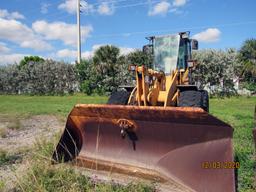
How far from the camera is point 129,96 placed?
6418mm

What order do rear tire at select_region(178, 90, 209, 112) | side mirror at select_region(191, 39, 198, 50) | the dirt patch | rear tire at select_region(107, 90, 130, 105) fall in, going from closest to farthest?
the dirt patch
rear tire at select_region(178, 90, 209, 112)
rear tire at select_region(107, 90, 130, 105)
side mirror at select_region(191, 39, 198, 50)

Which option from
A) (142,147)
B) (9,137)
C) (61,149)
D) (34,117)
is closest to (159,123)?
(142,147)

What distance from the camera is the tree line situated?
22531 mm

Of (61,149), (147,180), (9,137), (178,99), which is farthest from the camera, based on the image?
(9,137)

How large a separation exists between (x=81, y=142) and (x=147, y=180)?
1403mm

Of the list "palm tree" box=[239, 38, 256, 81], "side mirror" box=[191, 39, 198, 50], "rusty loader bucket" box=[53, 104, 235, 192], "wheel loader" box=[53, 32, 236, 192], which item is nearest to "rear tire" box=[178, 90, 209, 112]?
"wheel loader" box=[53, 32, 236, 192]

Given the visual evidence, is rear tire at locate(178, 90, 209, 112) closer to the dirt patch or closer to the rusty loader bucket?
the rusty loader bucket

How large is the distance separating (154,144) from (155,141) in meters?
0.05

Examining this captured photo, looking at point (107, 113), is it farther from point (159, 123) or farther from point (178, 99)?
point (178, 99)

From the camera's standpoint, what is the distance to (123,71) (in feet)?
77.7

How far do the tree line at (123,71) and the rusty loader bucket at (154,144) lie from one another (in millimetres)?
15553

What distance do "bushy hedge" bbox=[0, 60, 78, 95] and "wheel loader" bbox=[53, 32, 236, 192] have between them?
77.0ft

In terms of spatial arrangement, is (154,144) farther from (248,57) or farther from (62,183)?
(248,57)

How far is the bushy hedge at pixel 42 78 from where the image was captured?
2858 centimetres
